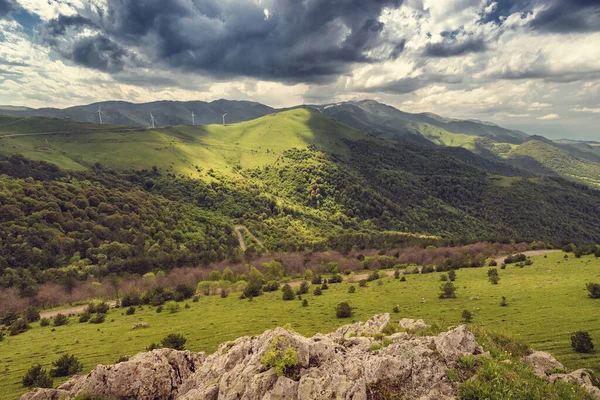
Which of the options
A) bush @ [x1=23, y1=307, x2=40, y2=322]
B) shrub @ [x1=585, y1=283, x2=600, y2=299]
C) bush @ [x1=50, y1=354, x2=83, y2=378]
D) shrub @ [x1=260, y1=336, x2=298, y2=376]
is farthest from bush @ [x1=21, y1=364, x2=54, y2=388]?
shrub @ [x1=585, y1=283, x2=600, y2=299]

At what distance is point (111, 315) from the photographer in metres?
77.9

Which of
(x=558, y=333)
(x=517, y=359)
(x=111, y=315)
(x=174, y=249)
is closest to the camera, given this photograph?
(x=517, y=359)

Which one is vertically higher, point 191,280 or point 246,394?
point 246,394

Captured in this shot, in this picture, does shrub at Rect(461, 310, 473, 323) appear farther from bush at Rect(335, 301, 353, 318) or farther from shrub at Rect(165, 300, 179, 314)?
shrub at Rect(165, 300, 179, 314)

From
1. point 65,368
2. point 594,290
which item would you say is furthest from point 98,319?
point 594,290

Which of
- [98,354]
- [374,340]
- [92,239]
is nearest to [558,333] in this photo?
[374,340]

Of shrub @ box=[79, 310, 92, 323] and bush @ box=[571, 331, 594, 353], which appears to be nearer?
bush @ box=[571, 331, 594, 353]

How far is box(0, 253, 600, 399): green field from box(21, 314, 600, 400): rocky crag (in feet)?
39.1

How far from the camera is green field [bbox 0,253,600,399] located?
41.2 m

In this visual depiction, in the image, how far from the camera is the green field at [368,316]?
41.2 meters

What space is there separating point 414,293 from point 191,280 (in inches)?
3164

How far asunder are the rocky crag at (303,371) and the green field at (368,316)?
11918 mm

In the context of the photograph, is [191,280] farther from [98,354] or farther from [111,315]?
[98,354]

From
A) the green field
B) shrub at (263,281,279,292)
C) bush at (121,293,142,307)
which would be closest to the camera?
the green field
